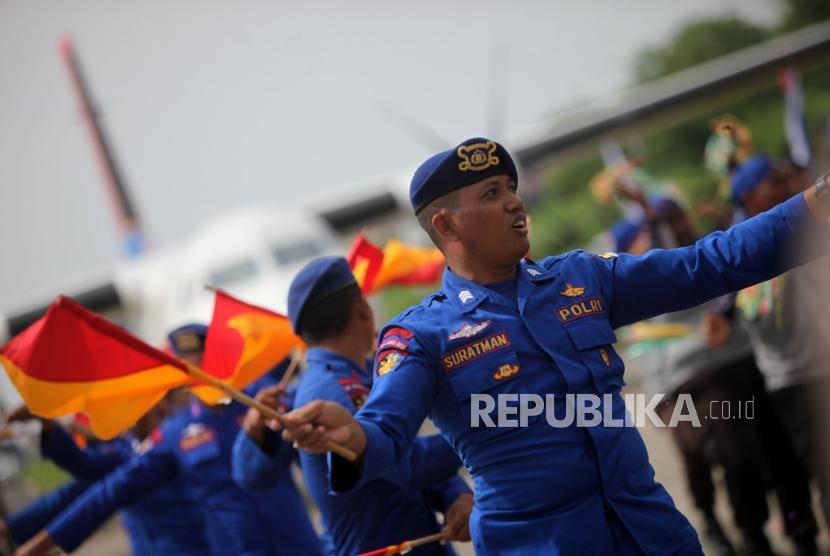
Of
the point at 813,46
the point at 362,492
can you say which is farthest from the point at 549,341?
the point at 813,46

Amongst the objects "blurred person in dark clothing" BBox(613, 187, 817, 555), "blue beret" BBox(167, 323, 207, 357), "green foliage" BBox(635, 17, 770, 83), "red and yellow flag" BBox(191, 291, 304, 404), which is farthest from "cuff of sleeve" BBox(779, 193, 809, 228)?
"green foliage" BBox(635, 17, 770, 83)

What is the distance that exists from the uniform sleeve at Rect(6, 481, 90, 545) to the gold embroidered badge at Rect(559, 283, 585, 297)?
4351mm

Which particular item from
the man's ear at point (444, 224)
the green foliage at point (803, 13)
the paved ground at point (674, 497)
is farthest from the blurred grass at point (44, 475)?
the green foliage at point (803, 13)

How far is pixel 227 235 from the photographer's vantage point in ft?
51.6

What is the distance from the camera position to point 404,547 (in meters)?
3.24

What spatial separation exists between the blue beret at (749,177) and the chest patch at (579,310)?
2.53 meters

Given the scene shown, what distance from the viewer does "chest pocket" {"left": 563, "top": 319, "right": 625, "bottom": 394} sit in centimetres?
249

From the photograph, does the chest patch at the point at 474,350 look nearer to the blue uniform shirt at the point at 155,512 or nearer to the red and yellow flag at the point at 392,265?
the red and yellow flag at the point at 392,265

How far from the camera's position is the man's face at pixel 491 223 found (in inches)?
102

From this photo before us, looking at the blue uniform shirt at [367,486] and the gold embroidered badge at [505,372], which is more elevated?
the gold embroidered badge at [505,372]

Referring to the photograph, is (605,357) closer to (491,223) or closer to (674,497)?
(491,223)

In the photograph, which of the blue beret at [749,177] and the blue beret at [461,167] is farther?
the blue beret at [749,177]

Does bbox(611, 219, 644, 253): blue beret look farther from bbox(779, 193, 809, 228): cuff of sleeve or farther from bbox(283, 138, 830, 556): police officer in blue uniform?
bbox(779, 193, 809, 228): cuff of sleeve

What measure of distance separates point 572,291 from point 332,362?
1175 millimetres
